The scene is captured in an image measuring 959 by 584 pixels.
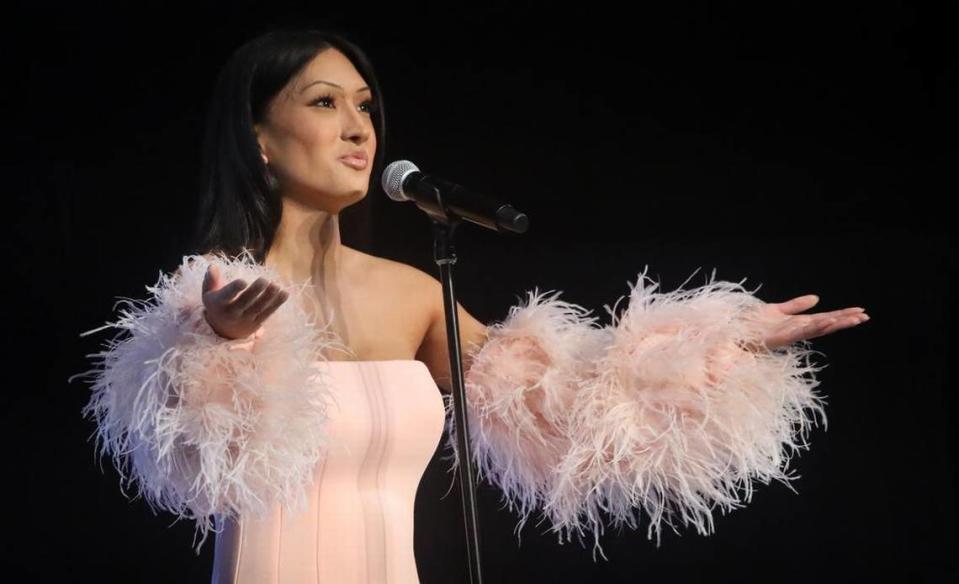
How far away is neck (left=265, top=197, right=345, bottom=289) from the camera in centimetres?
150

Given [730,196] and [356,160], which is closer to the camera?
[356,160]

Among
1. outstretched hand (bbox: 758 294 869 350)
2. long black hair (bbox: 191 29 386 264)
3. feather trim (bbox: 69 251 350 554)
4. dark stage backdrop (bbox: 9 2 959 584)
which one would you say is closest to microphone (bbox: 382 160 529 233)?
feather trim (bbox: 69 251 350 554)

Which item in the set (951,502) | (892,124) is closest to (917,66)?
(892,124)

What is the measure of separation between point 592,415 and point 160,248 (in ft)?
2.69

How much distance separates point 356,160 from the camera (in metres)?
1.51

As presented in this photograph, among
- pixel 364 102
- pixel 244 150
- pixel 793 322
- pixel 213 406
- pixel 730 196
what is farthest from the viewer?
pixel 730 196

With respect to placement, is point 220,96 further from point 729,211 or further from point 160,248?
point 729,211

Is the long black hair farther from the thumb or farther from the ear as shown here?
the thumb

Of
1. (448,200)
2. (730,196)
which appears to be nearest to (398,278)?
(448,200)

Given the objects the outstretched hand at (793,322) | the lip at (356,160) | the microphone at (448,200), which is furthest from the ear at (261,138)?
the outstretched hand at (793,322)

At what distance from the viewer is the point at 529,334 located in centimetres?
154

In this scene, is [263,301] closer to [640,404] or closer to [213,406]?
[213,406]

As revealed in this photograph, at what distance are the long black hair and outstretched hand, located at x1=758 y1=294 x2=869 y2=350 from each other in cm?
70

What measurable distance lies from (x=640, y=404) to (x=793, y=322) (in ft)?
0.76
